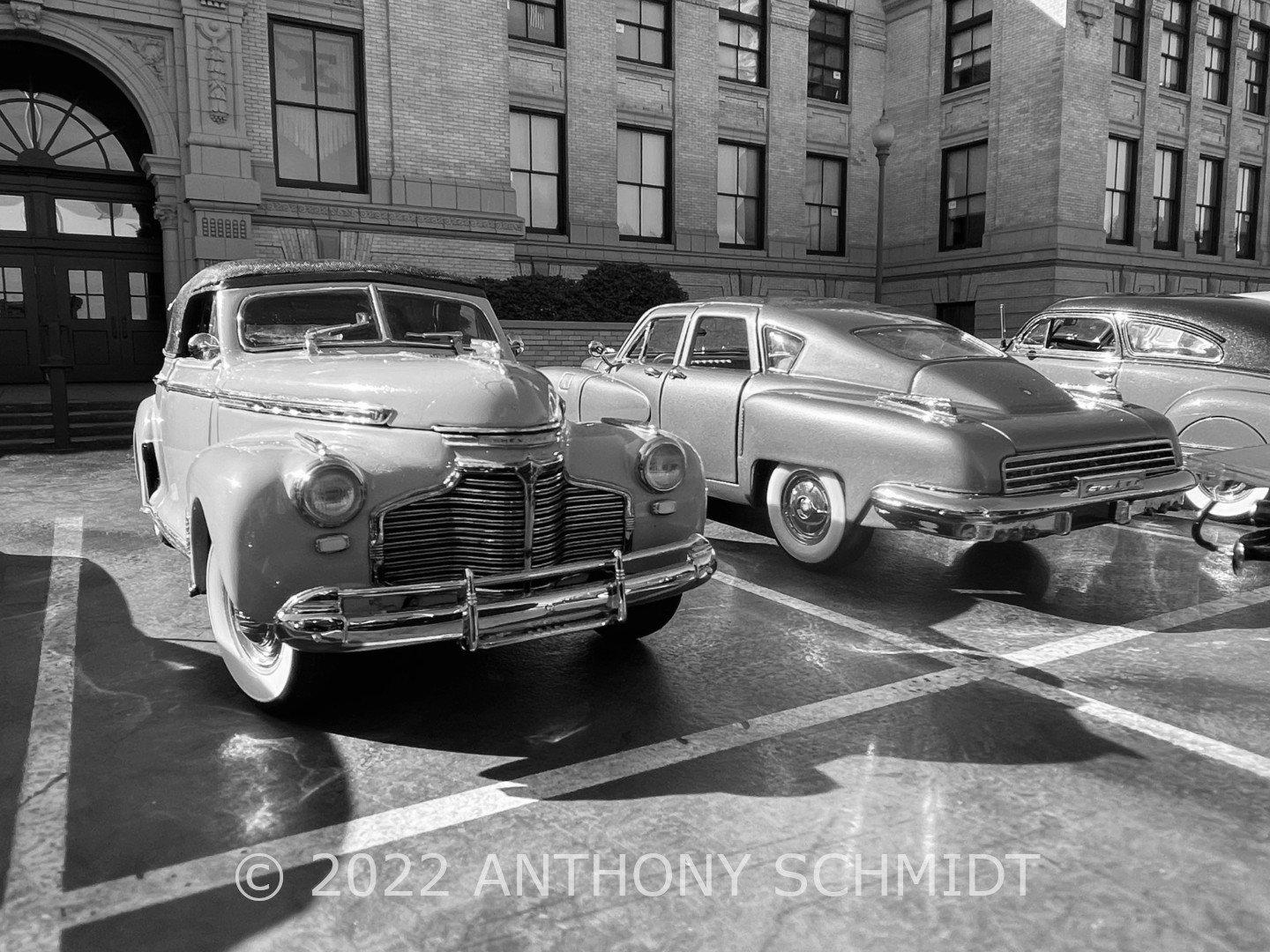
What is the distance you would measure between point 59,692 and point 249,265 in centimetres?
243

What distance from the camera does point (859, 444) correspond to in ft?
18.1

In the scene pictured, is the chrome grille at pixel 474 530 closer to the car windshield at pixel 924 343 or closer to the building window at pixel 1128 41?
Result: the car windshield at pixel 924 343

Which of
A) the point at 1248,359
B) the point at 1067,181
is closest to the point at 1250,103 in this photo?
the point at 1067,181

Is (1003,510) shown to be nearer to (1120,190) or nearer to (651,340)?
(651,340)

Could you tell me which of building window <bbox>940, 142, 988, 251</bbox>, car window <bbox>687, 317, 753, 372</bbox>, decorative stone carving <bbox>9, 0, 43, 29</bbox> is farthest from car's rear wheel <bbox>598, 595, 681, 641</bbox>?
building window <bbox>940, 142, 988, 251</bbox>

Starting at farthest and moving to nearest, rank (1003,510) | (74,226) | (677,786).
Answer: (74,226), (1003,510), (677,786)

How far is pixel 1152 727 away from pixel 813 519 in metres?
2.58

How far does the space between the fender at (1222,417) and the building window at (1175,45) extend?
18869mm

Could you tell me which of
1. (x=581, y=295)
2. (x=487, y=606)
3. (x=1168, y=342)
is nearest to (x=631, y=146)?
(x=581, y=295)

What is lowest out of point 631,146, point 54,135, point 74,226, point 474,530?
point 474,530

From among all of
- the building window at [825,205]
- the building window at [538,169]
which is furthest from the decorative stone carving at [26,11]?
the building window at [825,205]

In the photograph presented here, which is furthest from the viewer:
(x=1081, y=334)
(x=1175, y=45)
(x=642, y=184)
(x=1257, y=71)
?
(x=1257, y=71)

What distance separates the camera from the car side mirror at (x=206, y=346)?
4.78 m

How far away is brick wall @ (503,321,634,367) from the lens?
14.9 meters
